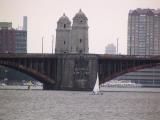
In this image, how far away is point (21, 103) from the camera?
148125mm

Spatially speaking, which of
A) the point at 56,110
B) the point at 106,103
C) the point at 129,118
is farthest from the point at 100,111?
the point at 106,103

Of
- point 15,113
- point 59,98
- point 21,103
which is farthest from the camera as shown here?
point 59,98

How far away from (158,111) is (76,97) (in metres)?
41.7

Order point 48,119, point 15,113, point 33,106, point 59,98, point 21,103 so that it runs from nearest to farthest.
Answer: point 48,119, point 15,113, point 33,106, point 21,103, point 59,98

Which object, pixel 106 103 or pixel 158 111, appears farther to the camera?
pixel 106 103

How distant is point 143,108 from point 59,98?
30.2 m

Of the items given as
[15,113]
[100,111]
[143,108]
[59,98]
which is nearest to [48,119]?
[15,113]

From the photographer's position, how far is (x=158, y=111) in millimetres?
132375

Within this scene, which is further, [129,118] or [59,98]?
[59,98]

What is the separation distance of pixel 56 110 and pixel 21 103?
1932cm

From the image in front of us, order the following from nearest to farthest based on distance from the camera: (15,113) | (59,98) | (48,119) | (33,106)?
1. (48,119)
2. (15,113)
3. (33,106)
4. (59,98)

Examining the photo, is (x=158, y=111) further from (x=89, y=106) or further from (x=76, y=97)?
(x=76, y=97)

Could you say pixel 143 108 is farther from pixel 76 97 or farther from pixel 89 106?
pixel 76 97

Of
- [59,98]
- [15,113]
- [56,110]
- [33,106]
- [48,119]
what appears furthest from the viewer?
[59,98]
